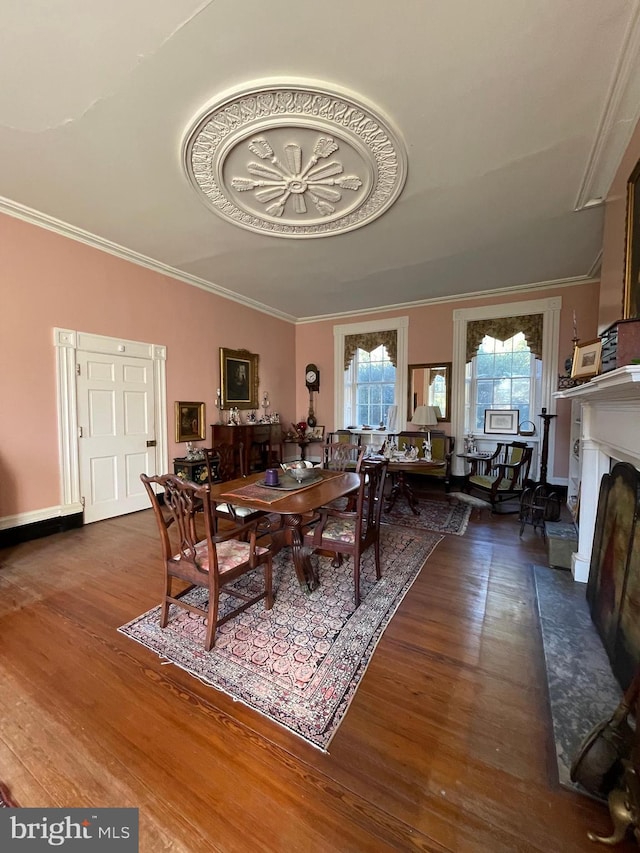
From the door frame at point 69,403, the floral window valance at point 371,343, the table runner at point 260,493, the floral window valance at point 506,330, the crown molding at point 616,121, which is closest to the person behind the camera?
the crown molding at point 616,121

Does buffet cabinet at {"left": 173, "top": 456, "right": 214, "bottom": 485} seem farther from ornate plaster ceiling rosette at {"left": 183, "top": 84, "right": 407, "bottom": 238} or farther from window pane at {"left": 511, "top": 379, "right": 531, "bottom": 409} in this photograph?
window pane at {"left": 511, "top": 379, "right": 531, "bottom": 409}

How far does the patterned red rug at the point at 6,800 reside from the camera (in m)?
1.09

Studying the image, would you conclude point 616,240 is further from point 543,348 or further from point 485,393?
point 485,393

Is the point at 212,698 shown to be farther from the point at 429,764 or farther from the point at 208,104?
the point at 208,104

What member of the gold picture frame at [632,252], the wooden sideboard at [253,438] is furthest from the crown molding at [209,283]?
the gold picture frame at [632,252]

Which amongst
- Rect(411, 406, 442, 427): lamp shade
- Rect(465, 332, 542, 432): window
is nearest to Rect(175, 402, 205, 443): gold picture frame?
Rect(411, 406, 442, 427): lamp shade

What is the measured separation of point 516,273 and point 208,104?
4.16 m

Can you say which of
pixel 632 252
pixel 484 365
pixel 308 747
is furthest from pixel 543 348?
pixel 308 747

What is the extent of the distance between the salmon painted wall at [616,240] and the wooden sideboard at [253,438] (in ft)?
13.0

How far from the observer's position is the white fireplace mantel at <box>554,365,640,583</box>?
64.9 inches

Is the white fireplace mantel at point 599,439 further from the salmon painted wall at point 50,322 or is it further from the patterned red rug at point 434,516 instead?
the salmon painted wall at point 50,322

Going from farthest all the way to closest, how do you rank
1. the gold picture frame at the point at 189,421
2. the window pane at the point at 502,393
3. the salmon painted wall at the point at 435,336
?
the window pane at the point at 502,393 → the salmon painted wall at the point at 435,336 → the gold picture frame at the point at 189,421

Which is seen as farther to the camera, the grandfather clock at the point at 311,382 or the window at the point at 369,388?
the grandfather clock at the point at 311,382
